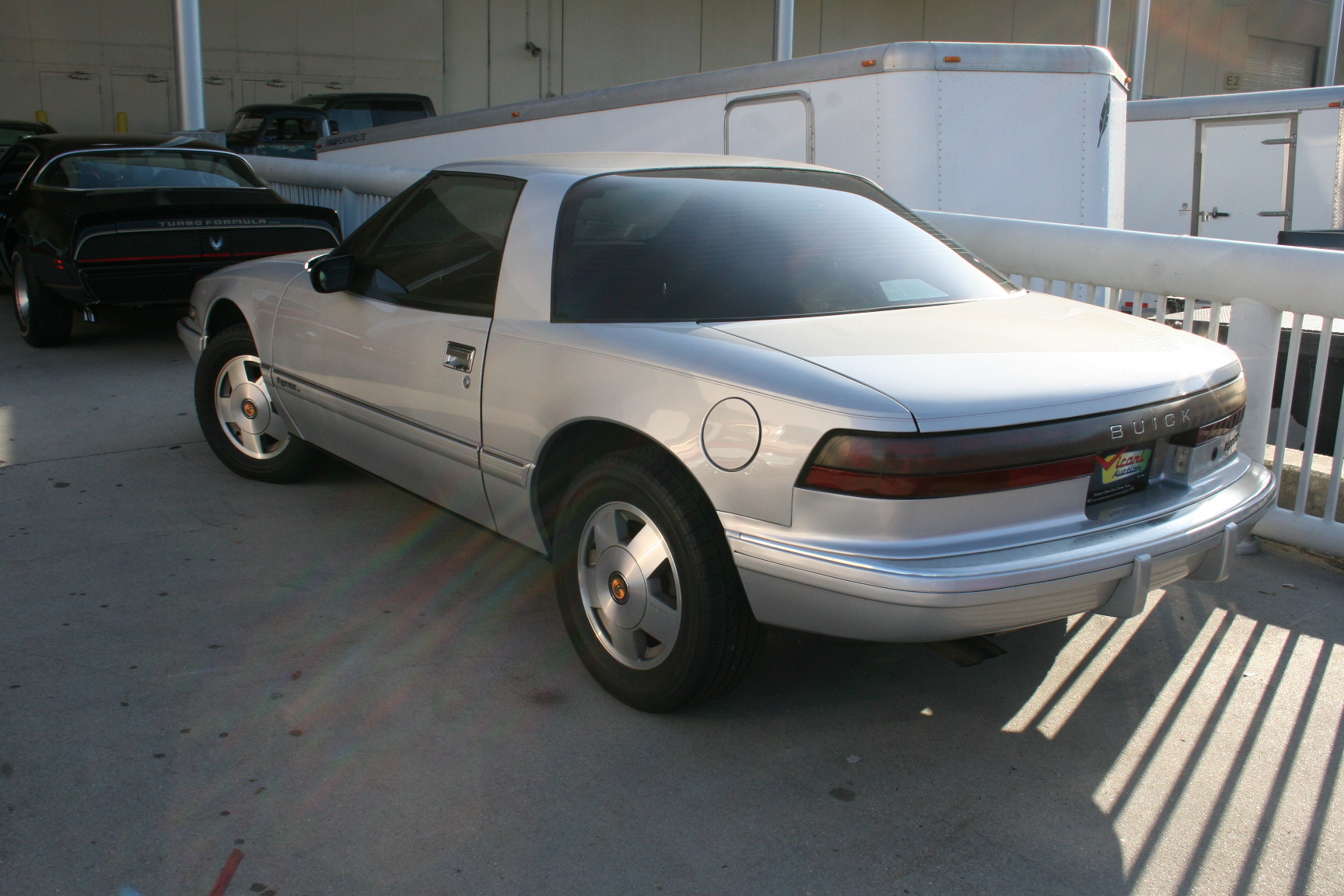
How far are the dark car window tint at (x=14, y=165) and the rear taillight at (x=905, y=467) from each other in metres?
9.47

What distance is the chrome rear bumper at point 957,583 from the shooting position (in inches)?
95.0

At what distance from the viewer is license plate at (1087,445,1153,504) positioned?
2.69m

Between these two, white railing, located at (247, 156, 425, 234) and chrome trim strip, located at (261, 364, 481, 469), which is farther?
white railing, located at (247, 156, 425, 234)

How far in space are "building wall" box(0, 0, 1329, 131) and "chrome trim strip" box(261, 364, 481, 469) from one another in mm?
19118

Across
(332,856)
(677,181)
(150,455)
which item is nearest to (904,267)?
(677,181)

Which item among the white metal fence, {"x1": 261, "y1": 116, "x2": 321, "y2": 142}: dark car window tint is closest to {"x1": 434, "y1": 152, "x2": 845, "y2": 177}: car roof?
the white metal fence

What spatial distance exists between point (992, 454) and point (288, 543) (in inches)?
110

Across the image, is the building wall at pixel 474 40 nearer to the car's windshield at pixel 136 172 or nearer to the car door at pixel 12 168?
the car door at pixel 12 168

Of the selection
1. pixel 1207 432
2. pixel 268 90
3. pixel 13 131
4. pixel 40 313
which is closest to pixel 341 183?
pixel 40 313

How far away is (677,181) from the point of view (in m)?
3.49

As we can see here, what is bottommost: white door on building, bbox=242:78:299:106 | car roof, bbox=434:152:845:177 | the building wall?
car roof, bbox=434:152:845:177

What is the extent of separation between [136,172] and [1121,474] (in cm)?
754

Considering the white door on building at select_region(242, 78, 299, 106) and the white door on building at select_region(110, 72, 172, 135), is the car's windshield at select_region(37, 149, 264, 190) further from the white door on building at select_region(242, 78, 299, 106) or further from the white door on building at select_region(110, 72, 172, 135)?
the white door on building at select_region(242, 78, 299, 106)

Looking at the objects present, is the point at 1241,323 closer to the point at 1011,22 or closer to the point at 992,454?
the point at 992,454
